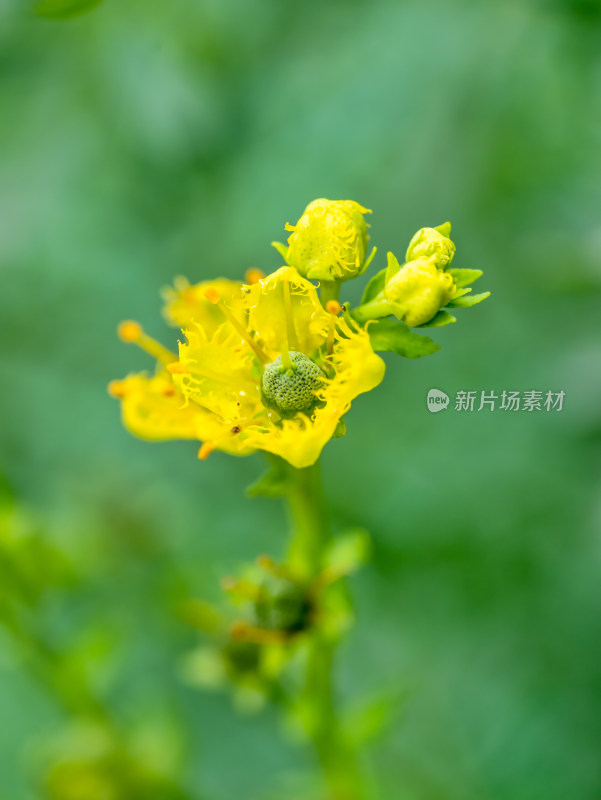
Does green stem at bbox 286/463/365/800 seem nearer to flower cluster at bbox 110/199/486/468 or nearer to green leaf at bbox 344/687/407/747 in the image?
green leaf at bbox 344/687/407/747

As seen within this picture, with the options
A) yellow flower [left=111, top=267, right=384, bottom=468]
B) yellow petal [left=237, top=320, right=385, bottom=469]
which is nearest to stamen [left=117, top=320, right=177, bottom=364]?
yellow flower [left=111, top=267, right=384, bottom=468]

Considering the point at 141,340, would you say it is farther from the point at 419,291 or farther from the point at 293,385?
the point at 419,291

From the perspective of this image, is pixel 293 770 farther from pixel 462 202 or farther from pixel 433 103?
pixel 433 103

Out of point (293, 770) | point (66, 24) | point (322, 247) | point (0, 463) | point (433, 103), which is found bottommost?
point (293, 770)

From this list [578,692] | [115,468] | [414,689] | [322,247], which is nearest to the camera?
[322,247]

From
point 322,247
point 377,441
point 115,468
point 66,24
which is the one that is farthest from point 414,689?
point 66,24
